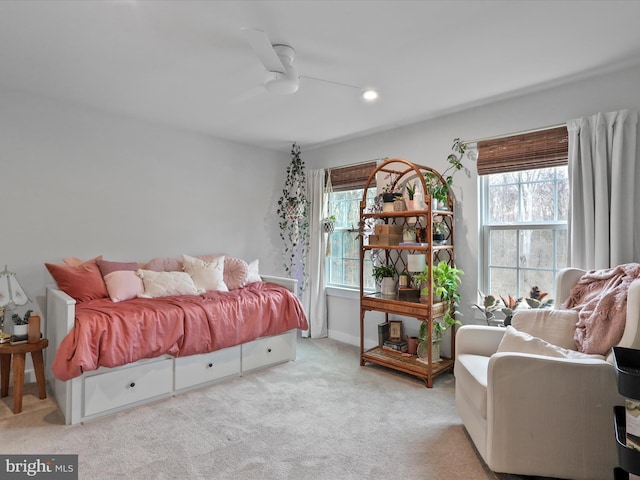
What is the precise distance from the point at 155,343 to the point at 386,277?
7.04 feet

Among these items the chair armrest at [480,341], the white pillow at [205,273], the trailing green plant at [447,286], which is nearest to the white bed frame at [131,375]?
the white pillow at [205,273]

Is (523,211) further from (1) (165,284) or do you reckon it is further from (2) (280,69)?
(1) (165,284)

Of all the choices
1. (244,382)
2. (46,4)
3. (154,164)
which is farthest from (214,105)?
(244,382)

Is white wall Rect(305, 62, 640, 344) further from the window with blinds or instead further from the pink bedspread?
the pink bedspread

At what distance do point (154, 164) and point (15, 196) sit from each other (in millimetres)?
1201

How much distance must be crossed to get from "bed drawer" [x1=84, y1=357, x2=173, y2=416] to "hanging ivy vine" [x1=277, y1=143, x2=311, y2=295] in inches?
89.3

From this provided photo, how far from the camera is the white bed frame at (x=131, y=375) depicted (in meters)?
2.41

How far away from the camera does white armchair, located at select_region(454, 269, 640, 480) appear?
1.72 metres

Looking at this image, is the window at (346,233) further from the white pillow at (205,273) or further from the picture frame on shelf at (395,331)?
the white pillow at (205,273)

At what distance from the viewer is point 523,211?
10.1 feet

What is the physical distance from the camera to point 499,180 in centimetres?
322

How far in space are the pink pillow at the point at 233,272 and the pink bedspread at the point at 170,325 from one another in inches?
6.1

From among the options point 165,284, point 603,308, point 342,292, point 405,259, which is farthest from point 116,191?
point 603,308

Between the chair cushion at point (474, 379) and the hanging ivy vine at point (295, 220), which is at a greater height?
the hanging ivy vine at point (295, 220)
